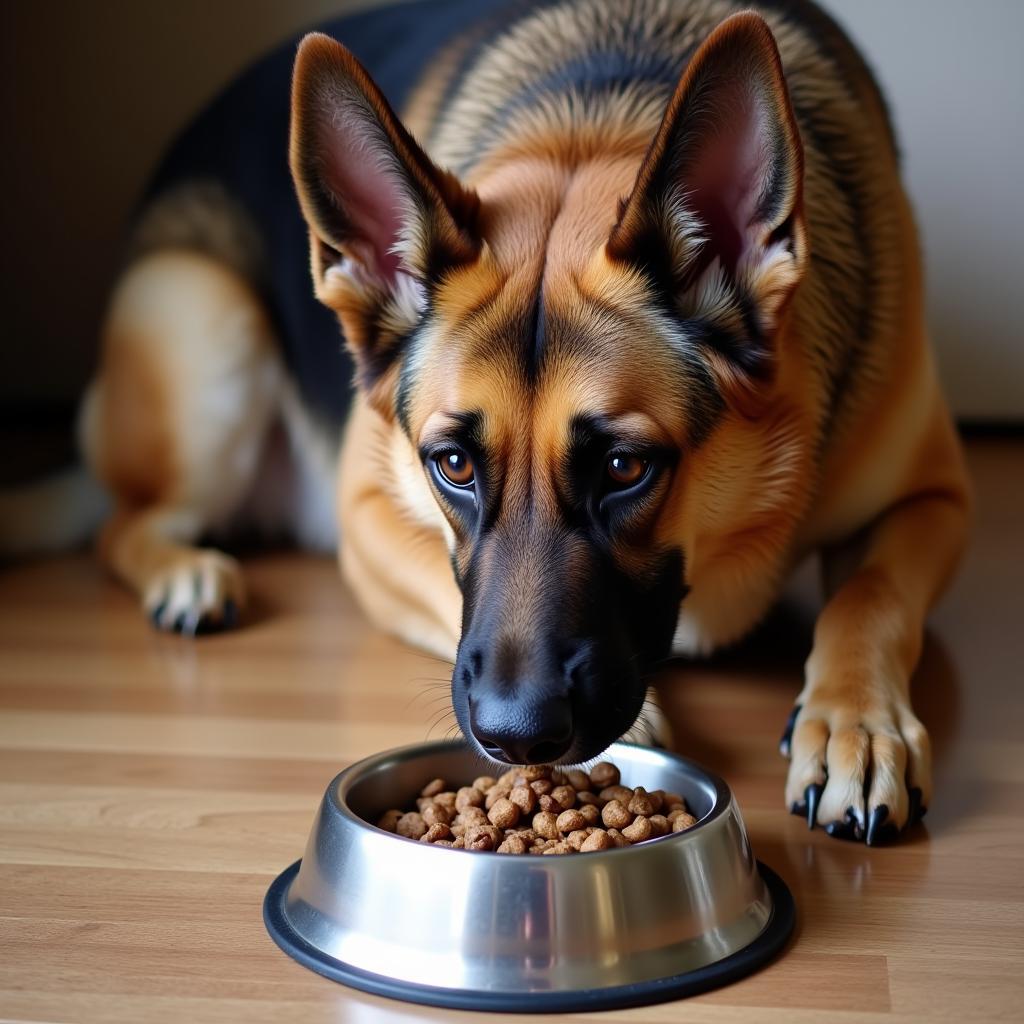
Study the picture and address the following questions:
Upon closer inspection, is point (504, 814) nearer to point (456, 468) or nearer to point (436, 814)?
point (436, 814)

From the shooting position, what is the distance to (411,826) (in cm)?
150

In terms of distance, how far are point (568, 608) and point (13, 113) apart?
3.48 m

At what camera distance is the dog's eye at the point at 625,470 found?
1603 millimetres

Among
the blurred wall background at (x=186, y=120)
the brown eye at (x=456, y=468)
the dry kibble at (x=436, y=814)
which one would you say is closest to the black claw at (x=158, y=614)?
the brown eye at (x=456, y=468)

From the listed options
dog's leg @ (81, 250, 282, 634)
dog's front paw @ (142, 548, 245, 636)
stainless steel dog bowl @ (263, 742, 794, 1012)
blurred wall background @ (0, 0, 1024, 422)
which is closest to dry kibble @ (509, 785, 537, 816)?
stainless steel dog bowl @ (263, 742, 794, 1012)

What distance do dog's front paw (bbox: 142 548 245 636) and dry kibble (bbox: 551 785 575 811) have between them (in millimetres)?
1217

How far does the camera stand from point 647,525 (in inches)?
64.7

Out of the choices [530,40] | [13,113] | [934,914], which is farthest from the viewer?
[13,113]

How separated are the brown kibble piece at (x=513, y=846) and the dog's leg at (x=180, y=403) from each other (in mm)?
1594

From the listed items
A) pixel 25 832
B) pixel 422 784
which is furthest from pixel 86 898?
pixel 422 784

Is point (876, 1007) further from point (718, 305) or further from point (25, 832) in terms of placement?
point (25, 832)

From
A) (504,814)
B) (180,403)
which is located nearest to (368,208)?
(504,814)

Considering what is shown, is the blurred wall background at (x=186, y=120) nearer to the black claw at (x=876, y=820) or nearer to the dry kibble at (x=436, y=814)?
the black claw at (x=876, y=820)

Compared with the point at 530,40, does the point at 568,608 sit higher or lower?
lower
